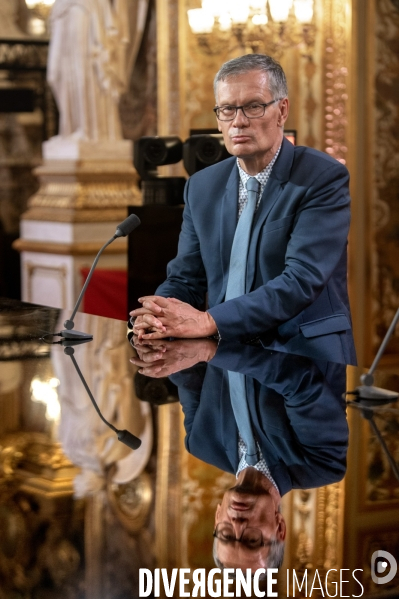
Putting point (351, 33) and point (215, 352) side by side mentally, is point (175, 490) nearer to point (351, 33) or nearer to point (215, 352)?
point (215, 352)

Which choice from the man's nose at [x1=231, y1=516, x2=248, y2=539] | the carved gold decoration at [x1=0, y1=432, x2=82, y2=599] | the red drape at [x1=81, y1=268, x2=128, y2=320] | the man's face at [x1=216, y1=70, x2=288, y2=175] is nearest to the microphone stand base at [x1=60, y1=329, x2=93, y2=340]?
the man's face at [x1=216, y1=70, x2=288, y2=175]

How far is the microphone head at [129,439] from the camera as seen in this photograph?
1.63 meters

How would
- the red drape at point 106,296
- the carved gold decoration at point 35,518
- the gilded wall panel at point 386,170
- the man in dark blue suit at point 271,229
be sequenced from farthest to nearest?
the gilded wall panel at point 386,170 < the red drape at point 106,296 < the man in dark blue suit at point 271,229 < the carved gold decoration at point 35,518

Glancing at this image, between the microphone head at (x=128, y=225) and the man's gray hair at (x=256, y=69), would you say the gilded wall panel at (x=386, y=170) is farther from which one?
the microphone head at (x=128, y=225)

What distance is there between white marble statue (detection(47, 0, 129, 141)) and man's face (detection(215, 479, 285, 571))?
18.7 ft

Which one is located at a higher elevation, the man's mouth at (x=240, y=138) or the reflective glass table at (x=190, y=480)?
the man's mouth at (x=240, y=138)

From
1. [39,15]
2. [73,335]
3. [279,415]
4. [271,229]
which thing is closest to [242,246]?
[271,229]

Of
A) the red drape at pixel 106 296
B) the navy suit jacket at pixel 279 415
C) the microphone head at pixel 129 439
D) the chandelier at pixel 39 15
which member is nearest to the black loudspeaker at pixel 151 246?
the red drape at pixel 106 296

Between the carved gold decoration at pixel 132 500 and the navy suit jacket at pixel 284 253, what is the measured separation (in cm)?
122

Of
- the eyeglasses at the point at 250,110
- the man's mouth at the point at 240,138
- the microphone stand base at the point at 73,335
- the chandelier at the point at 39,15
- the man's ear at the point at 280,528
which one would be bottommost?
the man's ear at the point at 280,528

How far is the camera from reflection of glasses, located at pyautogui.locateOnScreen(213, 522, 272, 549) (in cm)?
117

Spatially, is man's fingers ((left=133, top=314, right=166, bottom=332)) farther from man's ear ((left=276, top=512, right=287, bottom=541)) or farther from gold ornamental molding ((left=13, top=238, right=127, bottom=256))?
gold ornamental molding ((left=13, top=238, right=127, bottom=256))

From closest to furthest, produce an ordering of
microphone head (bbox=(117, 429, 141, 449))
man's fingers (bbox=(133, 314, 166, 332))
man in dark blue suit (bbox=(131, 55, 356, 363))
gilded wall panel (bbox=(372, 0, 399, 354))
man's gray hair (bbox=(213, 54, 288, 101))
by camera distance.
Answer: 1. microphone head (bbox=(117, 429, 141, 449))
2. man's fingers (bbox=(133, 314, 166, 332))
3. man in dark blue suit (bbox=(131, 55, 356, 363))
4. man's gray hair (bbox=(213, 54, 288, 101))
5. gilded wall panel (bbox=(372, 0, 399, 354))

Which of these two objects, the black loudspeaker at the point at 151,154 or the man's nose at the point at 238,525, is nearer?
the man's nose at the point at 238,525
